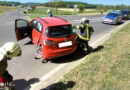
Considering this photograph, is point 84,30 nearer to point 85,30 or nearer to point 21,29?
point 85,30

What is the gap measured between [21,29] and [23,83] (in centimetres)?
365

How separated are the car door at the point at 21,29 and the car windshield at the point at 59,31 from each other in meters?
2.31

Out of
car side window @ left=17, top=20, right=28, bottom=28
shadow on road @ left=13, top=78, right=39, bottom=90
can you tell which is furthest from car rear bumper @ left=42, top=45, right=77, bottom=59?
car side window @ left=17, top=20, right=28, bottom=28

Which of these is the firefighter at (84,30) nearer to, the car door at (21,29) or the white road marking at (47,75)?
the white road marking at (47,75)

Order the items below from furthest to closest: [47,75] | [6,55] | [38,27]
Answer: [38,27], [47,75], [6,55]

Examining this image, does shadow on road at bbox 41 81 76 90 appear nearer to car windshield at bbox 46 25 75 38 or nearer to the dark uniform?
car windshield at bbox 46 25 75 38

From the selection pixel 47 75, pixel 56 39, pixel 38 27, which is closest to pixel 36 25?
pixel 38 27

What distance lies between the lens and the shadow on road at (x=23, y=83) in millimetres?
4038

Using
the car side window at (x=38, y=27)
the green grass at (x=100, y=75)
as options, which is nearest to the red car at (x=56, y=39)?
the car side window at (x=38, y=27)

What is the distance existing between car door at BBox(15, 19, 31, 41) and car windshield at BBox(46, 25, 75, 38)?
231 centimetres

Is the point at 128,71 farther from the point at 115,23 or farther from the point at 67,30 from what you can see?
the point at 115,23

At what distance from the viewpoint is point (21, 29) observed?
7.25m

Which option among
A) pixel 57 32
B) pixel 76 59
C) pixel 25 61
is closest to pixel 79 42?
pixel 76 59

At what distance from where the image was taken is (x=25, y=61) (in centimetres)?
588
